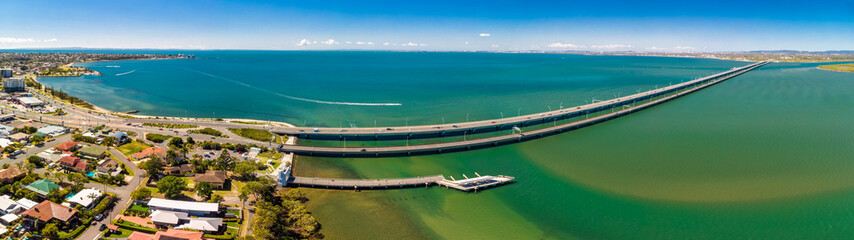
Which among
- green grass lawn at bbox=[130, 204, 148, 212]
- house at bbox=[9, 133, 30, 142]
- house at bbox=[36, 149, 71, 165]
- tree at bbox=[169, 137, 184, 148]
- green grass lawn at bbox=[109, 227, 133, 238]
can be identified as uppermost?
house at bbox=[9, 133, 30, 142]

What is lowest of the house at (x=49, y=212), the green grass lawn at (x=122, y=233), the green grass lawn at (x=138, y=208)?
the green grass lawn at (x=122, y=233)

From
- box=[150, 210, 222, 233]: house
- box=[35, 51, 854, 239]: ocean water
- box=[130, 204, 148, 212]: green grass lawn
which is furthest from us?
box=[35, 51, 854, 239]: ocean water

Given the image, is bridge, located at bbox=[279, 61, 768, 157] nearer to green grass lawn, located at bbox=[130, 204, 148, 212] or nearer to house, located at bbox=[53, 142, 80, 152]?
green grass lawn, located at bbox=[130, 204, 148, 212]

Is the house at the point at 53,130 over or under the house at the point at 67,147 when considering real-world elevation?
over

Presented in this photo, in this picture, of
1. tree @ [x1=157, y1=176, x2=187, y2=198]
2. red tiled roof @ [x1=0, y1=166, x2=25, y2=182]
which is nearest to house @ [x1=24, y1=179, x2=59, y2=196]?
red tiled roof @ [x1=0, y1=166, x2=25, y2=182]

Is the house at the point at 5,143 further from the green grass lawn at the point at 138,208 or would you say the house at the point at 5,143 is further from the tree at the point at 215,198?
the tree at the point at 215,198

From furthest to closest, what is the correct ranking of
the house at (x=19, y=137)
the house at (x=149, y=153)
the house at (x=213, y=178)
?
the house at (x=19, y=137) → the house at (x=149, y=153) → the house at (x=213, y=178)

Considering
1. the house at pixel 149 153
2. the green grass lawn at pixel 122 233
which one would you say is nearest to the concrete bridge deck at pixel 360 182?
the green grass lawn at pixel 122 233
